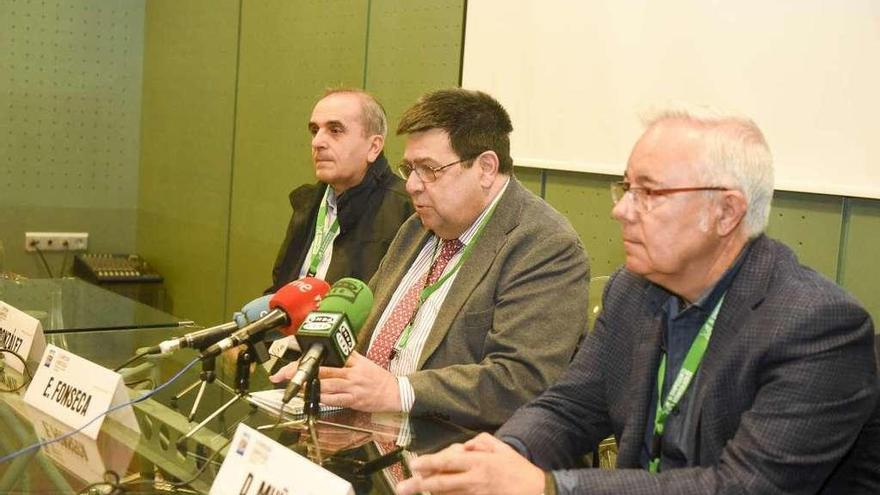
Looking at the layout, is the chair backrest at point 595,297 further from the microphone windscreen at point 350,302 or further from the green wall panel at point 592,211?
the microphone windscreen at point 350,302

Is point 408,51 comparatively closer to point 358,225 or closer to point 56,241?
point 358,225

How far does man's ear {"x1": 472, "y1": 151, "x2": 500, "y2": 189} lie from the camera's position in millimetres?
2598

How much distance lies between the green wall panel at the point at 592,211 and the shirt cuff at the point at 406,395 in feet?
4.79

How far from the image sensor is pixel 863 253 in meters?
2.85

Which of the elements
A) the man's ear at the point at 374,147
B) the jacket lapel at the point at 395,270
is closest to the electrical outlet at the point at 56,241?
the man's ear at the point at 374,147

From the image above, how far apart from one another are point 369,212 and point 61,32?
3804 mm

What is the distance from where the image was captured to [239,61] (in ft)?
19.3

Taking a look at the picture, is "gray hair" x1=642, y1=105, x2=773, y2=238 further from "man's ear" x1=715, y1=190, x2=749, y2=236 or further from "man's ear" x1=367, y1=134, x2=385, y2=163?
"man's ear" x1=367, y1=134, x2=385, y2=163

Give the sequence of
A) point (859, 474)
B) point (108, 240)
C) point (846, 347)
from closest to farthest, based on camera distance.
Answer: point (846, 347)
point (859, 474)
point (108, 240)

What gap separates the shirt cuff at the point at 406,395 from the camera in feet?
7.26

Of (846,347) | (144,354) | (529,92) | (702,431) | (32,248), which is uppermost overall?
(529,92)

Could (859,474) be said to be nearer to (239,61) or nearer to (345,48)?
(345,48)

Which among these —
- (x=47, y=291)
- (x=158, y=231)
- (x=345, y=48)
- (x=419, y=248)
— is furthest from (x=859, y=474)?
(x=158, y=231)

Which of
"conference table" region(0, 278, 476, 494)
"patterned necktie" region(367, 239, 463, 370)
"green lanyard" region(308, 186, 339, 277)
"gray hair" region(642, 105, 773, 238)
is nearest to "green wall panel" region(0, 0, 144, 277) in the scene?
"green lanyard" region(308, 186, 339, 277)
